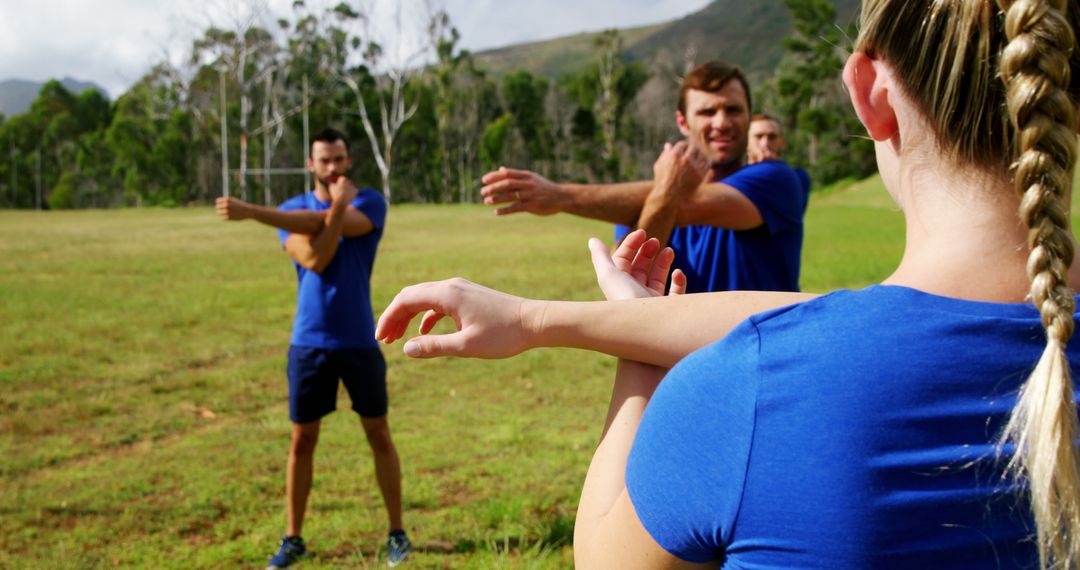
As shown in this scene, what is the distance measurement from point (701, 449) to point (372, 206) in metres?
4.73

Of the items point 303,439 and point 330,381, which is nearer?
point 303,439

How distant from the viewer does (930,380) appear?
0.95 metres

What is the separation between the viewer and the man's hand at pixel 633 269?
54.9 inches

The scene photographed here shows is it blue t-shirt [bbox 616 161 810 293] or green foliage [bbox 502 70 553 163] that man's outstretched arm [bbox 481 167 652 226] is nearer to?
blue t-shirt [bbox 616 161 810 293]

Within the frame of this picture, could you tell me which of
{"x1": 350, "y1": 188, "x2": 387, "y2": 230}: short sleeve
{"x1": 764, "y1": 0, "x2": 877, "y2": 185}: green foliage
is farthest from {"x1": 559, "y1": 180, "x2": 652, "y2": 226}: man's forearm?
{"x1": 764, "y1": 0, "x2": 877, "y2": 185}: green foliage

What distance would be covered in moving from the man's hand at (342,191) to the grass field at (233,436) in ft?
6.27

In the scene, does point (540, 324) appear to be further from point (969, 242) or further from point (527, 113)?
point (527, 113)

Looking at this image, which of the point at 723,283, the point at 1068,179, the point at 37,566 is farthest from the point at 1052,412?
the point at 37,566

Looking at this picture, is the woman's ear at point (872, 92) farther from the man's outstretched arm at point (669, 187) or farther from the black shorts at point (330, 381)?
the black shorts at point (330, 381)

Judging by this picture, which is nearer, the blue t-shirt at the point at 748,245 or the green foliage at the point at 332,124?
the blue t-shirt at the point at 748,245

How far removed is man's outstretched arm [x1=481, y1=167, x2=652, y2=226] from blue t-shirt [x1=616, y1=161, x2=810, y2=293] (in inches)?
10.5

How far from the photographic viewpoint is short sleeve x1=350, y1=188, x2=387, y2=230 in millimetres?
5477

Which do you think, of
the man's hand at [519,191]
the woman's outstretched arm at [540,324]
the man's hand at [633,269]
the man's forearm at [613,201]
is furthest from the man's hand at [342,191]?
the woman's outstretched arm at [540,324]

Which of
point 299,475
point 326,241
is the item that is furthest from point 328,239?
point 299,475
